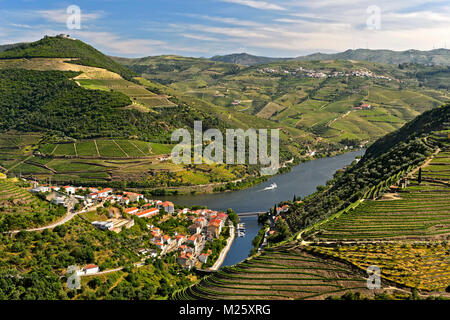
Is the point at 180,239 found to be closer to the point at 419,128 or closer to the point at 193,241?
the point at 193,241

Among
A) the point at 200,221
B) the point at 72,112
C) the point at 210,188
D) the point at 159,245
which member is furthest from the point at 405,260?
the point at 72,112

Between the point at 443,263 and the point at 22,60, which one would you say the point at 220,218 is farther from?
the point at 22,60

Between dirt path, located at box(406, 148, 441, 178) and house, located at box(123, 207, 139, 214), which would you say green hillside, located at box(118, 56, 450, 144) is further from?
house, located at box(123, 207, 139, 214)

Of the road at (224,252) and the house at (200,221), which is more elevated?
the house at (200,221)

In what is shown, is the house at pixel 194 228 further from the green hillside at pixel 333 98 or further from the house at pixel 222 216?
the green hillside at pixel 333 98

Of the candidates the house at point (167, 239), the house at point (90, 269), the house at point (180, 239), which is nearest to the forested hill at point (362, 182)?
the house at point (180, 239)
